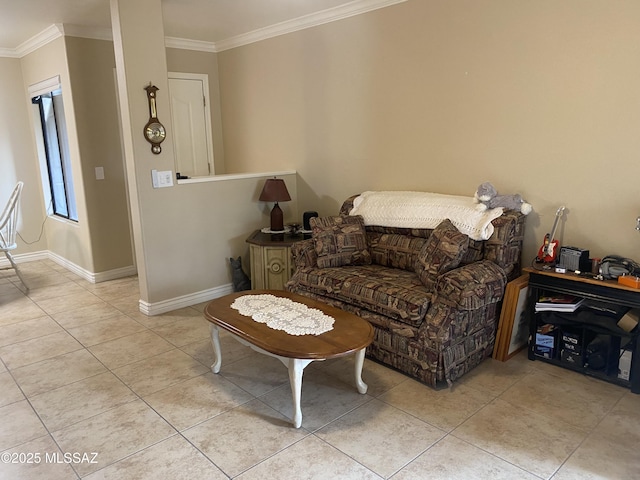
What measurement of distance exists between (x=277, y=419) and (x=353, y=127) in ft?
8.63

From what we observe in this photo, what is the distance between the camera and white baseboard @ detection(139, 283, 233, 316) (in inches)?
152

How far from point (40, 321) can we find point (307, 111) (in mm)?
2995

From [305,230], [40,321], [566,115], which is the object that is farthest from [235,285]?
[566,115]

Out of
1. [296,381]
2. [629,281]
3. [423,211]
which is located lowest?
[296,381]

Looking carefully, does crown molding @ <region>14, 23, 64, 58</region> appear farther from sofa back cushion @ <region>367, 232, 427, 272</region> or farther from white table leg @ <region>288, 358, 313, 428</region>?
white table leg @ <region>288, 358, 313, 428</region>

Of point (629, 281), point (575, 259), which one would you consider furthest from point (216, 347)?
point (629, 281)

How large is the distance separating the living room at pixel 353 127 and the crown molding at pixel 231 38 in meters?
0.06

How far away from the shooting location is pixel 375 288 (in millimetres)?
2918

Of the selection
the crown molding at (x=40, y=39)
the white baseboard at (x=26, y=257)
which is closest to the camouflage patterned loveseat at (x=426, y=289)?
the crown molding at (x=40, y=39)

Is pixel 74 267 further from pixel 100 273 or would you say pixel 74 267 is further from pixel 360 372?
pixel 360 372

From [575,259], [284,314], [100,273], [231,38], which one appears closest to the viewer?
[284,314]

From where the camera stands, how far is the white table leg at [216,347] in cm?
280

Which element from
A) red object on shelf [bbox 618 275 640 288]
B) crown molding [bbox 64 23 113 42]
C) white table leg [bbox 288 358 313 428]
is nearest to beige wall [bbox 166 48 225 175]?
crown molding [bbox 64 23 113 42]

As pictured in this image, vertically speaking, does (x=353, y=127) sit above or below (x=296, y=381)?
above
